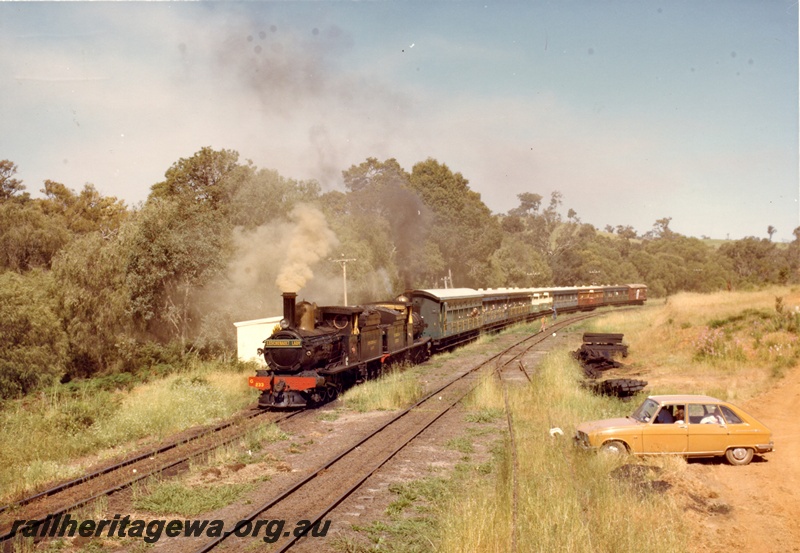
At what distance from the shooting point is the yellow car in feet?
42.3

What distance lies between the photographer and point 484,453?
13805mm

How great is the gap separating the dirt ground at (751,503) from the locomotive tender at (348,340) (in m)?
10.4

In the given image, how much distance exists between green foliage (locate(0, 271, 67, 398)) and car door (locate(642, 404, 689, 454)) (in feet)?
77.5

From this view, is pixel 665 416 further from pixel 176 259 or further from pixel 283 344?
pixel 176 259

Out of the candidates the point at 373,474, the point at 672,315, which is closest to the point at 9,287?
the point at 373,474

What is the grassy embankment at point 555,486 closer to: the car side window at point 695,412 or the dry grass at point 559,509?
the dry grass at point 559,509

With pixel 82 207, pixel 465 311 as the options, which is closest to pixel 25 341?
pixel 465 311

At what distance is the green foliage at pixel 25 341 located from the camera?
82.2 ft

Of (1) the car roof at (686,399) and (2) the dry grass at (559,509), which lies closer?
(2) the dry grass at (559,509)

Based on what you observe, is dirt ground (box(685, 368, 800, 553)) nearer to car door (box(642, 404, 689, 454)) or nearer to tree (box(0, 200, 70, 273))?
car door (box(642, 404, 689, 454))

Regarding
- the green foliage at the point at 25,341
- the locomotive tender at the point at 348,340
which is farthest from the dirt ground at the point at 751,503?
the green foliage at the point at 25,341

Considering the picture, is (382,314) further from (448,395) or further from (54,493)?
(54,493)

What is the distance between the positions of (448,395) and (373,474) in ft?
28.7

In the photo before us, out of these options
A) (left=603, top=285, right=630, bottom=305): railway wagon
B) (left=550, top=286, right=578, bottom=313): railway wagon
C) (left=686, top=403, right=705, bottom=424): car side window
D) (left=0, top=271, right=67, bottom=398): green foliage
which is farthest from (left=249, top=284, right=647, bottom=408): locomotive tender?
(left=603, top=285, right=630, bottom=305): railway wagon
